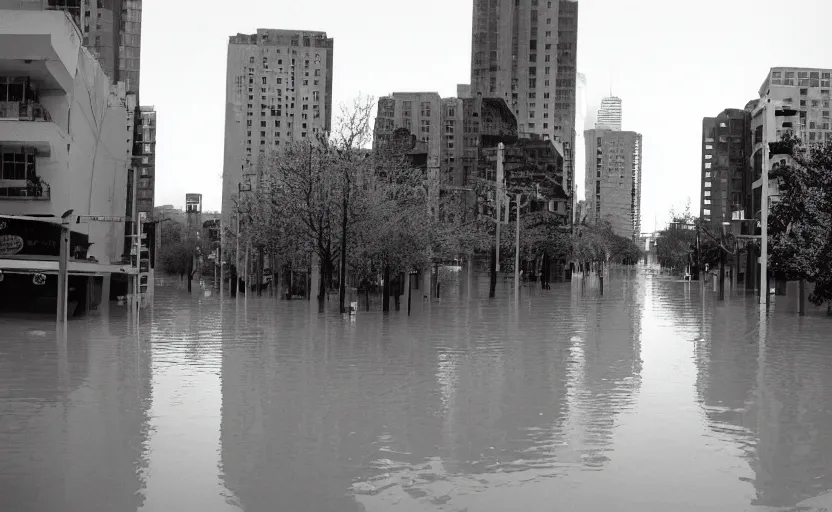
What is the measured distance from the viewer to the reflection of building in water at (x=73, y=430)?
11047mm

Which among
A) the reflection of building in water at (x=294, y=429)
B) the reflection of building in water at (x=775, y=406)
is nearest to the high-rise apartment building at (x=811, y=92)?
the reflection of building in water at (x=775, y=406)

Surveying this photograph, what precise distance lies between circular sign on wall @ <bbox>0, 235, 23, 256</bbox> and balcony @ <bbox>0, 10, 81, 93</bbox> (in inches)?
301

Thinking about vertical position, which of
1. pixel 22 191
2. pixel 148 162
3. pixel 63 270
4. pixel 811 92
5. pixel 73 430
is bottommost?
pixel 73 430

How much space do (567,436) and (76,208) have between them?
5162cm

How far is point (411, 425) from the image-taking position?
620 inches

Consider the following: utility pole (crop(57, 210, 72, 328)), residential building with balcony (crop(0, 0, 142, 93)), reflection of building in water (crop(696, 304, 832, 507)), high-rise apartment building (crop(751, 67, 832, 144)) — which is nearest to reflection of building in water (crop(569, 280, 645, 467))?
reflection of building in water (crop(696, 304, 832, 507))

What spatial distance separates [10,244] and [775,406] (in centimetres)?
3909

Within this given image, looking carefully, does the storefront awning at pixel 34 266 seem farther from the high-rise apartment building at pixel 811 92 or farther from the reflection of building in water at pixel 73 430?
the high-rise apartment building at pixel 811 92

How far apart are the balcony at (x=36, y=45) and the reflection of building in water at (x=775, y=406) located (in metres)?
30.9

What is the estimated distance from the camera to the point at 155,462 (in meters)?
12.7

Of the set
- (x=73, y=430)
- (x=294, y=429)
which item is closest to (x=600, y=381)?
(x=294, y=429)

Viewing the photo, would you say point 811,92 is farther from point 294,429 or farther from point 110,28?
point 294,429

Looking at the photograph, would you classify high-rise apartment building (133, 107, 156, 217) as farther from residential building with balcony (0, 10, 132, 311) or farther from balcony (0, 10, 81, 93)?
balcony (0, 10, 81, 93)

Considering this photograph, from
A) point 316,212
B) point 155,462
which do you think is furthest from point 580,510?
point 316,212
